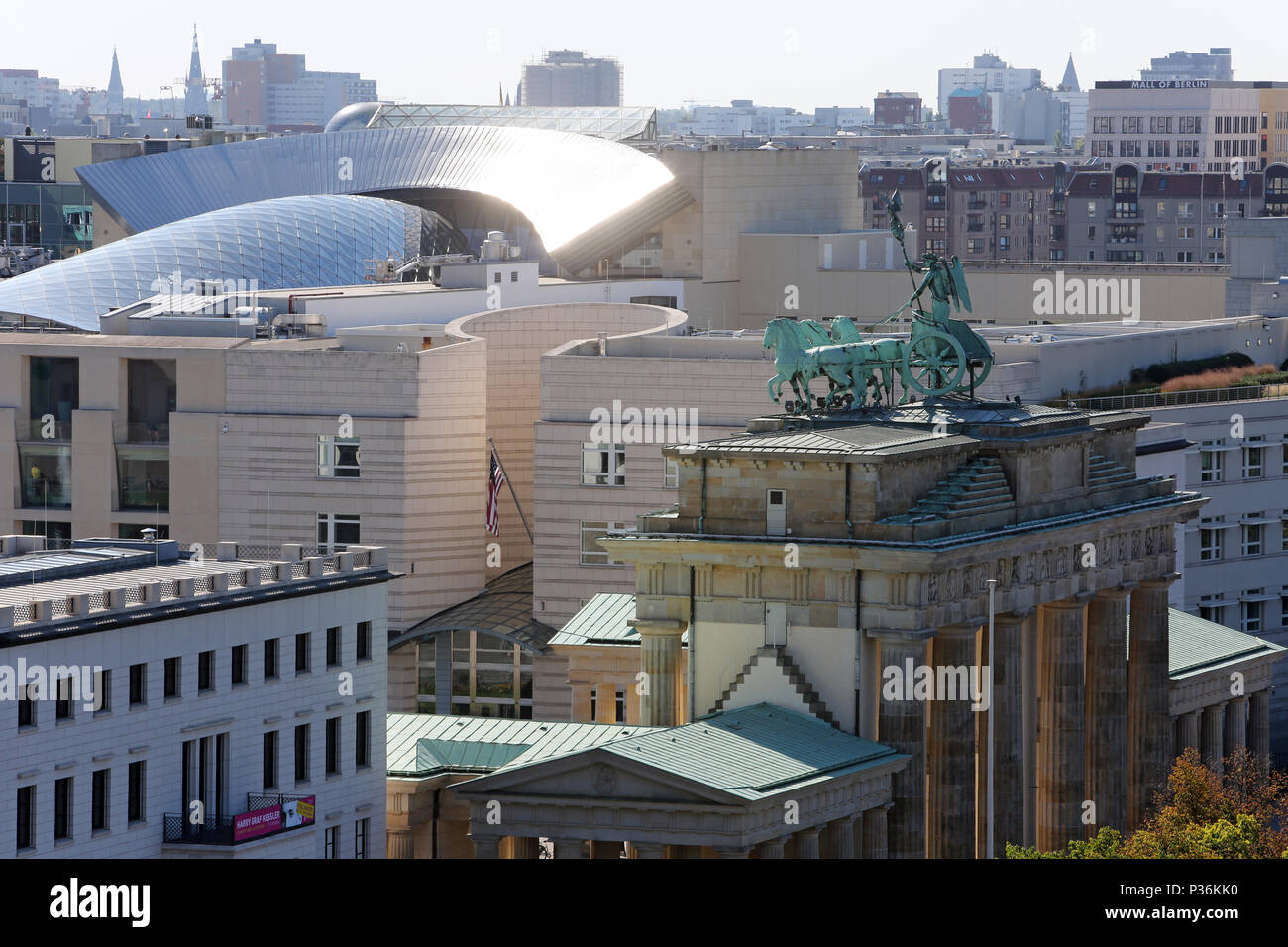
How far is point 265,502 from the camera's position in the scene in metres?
118

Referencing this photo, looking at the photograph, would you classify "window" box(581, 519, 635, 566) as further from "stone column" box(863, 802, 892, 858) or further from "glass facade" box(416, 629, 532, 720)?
"stone column" box(863, 802, 892, 858)

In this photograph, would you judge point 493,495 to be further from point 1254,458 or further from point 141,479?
point 1254,458

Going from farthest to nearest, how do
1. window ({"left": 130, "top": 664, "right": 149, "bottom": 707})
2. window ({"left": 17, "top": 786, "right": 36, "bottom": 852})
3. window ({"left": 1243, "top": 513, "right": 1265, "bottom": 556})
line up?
window ({"left": 1243, "top": 513, "right": 1265, "bottom": 556})
window ({"left": 130, "top": 664, "right": 149, "bottom": 707})
window ({"left": 17, "top": 786, "right": 36, "bottom": 852})

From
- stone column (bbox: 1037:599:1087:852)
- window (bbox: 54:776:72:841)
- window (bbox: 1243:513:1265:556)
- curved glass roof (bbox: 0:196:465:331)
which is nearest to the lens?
window (bbox: 54:776:72:841)

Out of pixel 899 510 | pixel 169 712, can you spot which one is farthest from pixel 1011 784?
pixel 169 712

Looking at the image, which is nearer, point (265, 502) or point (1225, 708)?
point (1225, 708)

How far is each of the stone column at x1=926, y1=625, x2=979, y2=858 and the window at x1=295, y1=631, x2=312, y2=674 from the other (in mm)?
15596

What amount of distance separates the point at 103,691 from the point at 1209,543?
6524 cm

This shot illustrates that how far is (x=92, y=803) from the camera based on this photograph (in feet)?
238

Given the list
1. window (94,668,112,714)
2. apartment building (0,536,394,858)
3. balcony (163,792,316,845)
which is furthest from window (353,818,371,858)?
window (94,668,112,714)

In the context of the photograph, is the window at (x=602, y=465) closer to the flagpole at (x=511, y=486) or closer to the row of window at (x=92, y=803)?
the flagpole at (x=511, y=486)

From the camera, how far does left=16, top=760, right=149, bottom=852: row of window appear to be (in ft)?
231

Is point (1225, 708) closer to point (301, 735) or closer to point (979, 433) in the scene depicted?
point (979, 433)
